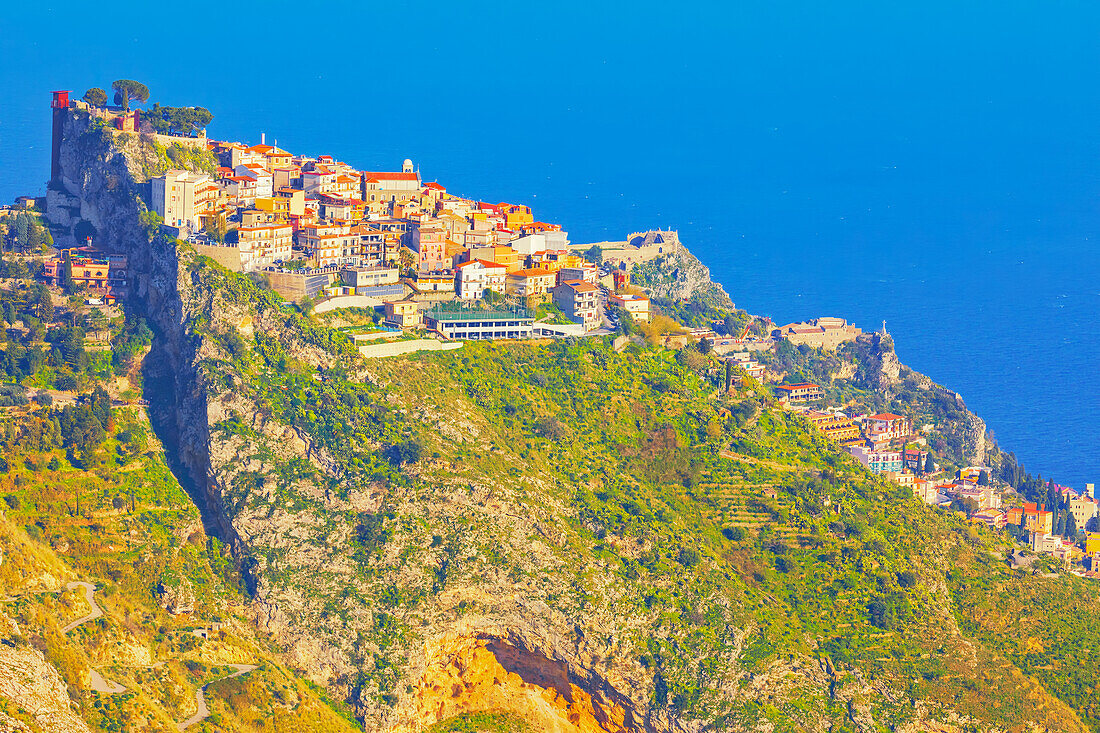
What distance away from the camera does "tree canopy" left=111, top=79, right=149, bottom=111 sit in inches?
3578

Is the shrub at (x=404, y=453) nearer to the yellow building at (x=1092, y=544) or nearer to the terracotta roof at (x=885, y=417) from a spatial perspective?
the terracotta roof at (x=885, y=417)

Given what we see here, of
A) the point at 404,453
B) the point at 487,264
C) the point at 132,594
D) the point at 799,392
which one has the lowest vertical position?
the point at 132,594

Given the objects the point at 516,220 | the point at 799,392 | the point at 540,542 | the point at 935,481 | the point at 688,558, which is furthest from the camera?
the point at 799,392

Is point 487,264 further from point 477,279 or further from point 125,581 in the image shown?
point 125,581

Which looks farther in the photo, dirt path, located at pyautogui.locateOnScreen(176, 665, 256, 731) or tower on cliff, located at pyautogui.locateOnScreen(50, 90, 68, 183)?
tower on cliff, located at pyautogui.locateOnScreen(50, 90, 68, 183)

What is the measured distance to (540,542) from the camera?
235ft

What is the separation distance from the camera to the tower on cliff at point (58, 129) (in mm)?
90438

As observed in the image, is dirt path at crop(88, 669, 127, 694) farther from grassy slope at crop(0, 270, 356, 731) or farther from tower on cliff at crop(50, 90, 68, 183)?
tower on cliff at crop(50, 90, 68, 183)

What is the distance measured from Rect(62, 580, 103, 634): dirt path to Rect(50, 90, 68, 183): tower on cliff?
90.4 feet

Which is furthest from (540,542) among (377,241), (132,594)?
(377,241)

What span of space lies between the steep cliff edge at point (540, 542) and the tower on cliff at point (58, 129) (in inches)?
364

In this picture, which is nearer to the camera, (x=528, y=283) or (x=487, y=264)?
(x=487, y=264)

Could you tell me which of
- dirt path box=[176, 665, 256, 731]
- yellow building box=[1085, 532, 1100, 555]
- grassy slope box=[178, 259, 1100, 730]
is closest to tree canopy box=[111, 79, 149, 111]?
grassy slope box=[178, 259, 1100, 730]

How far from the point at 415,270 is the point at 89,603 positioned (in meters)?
24.2
